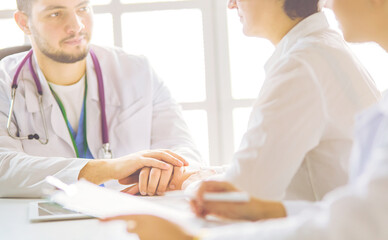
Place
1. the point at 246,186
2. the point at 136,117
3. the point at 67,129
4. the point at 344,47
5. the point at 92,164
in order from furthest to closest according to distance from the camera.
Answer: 1. the point at 136,117
2. the point at 67,129
3. the point at 92,164
4. the point at 344,47
5. the point at 246,186

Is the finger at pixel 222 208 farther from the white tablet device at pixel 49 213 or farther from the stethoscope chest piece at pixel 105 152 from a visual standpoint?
the stethoscope chest piece at pixel 105 152

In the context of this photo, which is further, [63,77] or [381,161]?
[63,77]

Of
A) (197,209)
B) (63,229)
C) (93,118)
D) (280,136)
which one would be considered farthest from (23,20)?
(197,209)

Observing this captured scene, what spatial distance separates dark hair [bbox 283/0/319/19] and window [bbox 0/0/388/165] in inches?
59.3

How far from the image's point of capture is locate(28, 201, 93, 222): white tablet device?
1.22 m

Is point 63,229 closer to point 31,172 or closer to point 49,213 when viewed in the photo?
point 49,213

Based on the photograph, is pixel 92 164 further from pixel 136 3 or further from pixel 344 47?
pixel 136 3

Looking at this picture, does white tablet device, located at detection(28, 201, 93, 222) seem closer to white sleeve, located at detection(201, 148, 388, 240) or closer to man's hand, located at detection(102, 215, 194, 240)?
man's hand, located at detection(102, 215, 194, 240)

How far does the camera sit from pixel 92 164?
1599 mm

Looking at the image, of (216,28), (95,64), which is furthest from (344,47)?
(216,28)

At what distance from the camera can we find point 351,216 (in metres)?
0.60

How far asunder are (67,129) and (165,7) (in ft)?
3.84

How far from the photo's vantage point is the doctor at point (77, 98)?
193 centimetres

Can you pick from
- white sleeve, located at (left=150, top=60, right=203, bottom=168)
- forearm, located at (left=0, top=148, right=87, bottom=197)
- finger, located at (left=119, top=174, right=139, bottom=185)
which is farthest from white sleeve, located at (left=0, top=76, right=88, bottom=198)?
white sleeve, located at (left=150, top=60, right=203, bottom=168)
